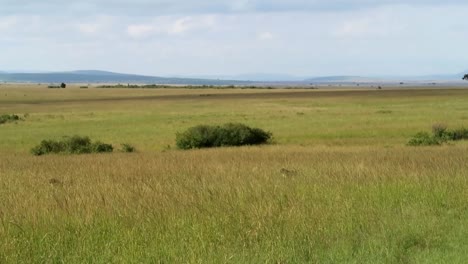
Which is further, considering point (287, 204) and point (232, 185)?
point (232, 185)

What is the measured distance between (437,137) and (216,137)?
11083 millimetres

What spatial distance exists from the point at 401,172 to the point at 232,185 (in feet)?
11.6

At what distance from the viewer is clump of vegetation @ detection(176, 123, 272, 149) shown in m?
31.5

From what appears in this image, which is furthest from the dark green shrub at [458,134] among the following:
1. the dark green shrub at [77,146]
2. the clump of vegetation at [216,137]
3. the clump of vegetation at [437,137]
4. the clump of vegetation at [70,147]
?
the dark green shrub at [77,146]

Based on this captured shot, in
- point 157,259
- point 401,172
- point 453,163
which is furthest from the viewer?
point 453,163

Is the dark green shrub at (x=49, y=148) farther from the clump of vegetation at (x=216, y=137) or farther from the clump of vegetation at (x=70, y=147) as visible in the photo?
the clump of vegetation at (x=216, y=137)

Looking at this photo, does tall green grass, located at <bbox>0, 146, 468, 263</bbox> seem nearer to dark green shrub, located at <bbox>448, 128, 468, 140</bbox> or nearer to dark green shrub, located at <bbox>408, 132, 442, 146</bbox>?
dark green shrub, located at <bbox>408, 132, 442, 146</bbox>

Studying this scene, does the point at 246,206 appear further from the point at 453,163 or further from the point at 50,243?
the point at 453,163

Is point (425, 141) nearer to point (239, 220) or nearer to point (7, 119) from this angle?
point (239, 220)

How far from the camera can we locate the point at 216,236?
6.71 meters

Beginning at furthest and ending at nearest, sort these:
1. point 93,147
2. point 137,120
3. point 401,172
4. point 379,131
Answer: point 137,120
point 379,131
point 93,147
point 401,172

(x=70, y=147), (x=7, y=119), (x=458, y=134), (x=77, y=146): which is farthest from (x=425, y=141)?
(x=7, y=119)

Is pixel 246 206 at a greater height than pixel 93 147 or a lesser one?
greater

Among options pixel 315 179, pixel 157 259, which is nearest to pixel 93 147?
pixel 315 179
